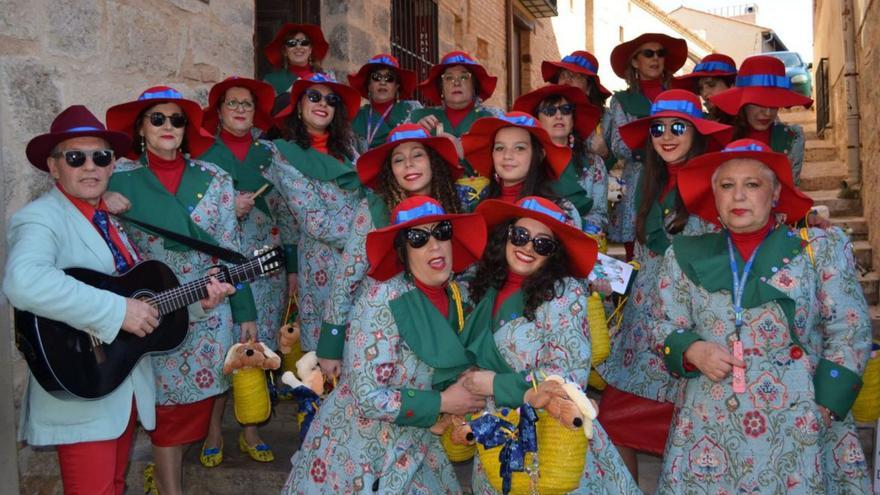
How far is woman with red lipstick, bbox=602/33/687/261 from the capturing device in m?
5.02

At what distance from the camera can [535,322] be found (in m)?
3.04

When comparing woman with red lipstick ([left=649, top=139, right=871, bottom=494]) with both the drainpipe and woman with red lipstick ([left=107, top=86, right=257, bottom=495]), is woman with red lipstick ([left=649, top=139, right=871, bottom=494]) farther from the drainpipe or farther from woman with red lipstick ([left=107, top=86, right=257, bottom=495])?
the drainpipe

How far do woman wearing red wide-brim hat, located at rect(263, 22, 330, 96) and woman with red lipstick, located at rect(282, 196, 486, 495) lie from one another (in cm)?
299

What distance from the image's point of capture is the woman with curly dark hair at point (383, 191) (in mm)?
3686

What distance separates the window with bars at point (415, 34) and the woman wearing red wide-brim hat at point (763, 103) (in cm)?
504

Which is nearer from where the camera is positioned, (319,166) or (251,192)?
(319,166)

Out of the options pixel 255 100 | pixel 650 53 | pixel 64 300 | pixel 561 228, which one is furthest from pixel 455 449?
pixel 650 53

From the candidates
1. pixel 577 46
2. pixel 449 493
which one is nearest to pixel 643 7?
pixel 577 46

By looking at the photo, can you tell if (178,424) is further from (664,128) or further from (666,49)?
(666,49)

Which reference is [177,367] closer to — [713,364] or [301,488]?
[301,488]

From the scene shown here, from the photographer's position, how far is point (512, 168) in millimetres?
3832

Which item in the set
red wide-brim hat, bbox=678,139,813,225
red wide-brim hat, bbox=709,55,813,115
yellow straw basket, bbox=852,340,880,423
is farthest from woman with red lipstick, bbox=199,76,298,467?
yellow straw basket, bbox=852,340,880,423

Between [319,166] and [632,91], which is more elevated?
[632,91]

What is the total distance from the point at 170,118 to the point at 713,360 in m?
2.73
